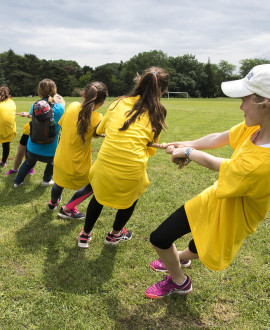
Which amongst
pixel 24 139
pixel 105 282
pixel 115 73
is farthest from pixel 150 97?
pixel 115 73

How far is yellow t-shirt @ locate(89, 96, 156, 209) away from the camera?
2773mm

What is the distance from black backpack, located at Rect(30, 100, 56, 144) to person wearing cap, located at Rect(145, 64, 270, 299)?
2469mm

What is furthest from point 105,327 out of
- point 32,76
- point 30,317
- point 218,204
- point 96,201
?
point 32,76

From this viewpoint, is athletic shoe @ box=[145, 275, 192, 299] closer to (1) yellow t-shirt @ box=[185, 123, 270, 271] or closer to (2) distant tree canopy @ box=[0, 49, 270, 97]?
(1) yellow t-shirt @ box=[185, 123, 270, 271]

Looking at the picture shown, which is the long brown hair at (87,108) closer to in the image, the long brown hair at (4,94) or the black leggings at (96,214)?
the black leggings at (96,214)

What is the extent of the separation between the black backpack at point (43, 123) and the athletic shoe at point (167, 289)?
2.85 metres

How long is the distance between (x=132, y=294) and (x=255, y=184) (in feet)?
5.96

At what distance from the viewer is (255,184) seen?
1891 millimetres

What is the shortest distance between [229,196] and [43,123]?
11.0ft

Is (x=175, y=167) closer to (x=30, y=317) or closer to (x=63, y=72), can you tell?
(x=30, y=317)

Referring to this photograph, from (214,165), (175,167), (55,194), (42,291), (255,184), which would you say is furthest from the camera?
(175,167)

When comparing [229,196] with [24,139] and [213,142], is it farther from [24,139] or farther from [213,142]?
[24,139]

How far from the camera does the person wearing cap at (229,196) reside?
1874mm

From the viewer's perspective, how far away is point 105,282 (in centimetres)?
309
